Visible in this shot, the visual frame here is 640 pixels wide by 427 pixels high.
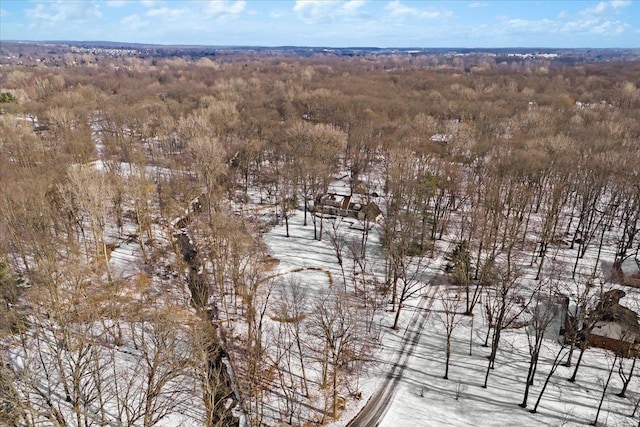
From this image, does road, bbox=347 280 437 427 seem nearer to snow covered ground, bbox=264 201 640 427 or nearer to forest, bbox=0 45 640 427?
snow covered ground, bbox=264 201 640 427

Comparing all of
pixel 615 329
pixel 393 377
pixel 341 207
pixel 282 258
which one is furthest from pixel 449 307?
pixel 341 207

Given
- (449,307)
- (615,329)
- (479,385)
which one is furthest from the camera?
(449,307)

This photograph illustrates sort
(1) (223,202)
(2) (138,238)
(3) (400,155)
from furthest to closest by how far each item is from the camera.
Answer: (1) (223,202)
(3) (400,155)
(2) (138,238)

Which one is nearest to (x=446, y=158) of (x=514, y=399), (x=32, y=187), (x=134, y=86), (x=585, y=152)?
(x=585, y=152)

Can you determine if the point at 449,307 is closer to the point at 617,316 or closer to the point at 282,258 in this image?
the point at 617,316

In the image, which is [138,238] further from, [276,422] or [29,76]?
[29,76]
